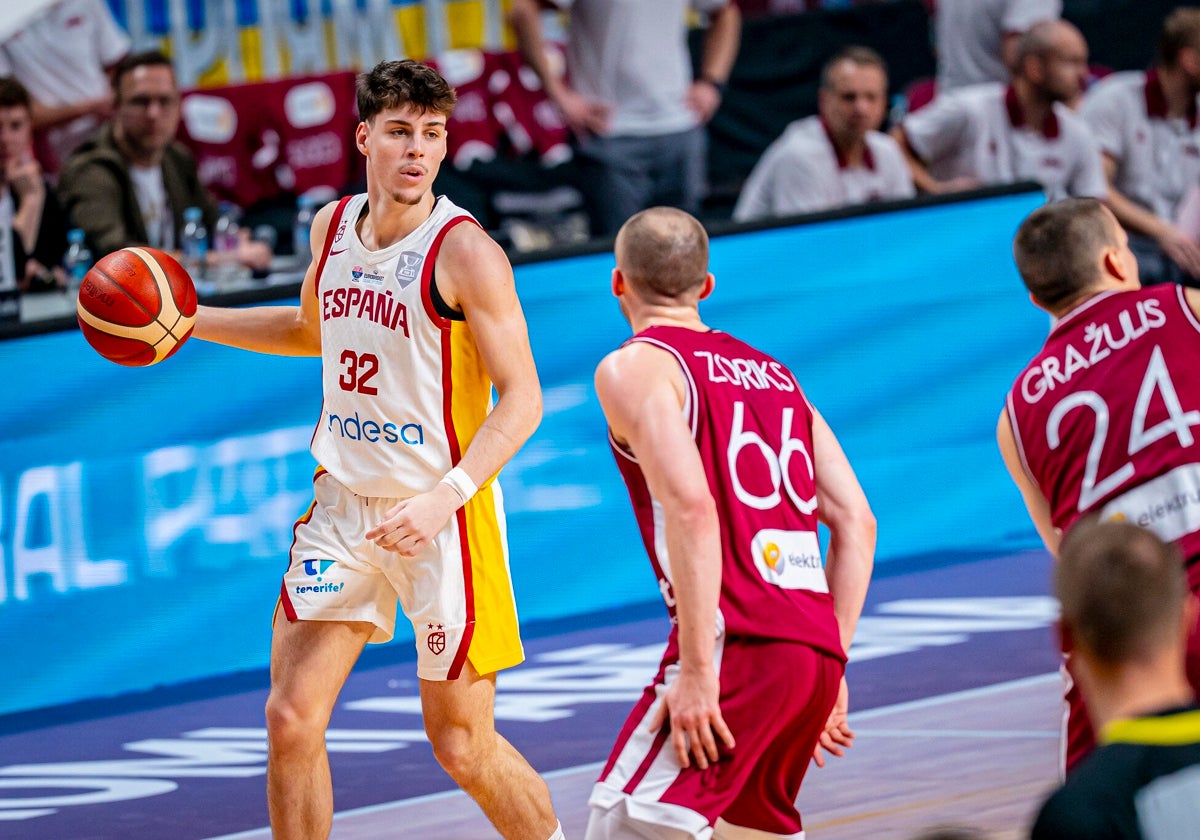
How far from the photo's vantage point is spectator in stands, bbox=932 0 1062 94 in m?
10.4

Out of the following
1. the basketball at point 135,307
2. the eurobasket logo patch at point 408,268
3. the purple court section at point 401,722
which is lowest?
the purple court section at point 401,722

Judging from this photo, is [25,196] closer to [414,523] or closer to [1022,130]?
[414,523]

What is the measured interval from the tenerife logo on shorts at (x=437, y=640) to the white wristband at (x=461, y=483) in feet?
1.18

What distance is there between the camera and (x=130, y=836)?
223 inches

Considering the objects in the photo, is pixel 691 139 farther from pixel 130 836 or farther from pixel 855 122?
pixel 130 836

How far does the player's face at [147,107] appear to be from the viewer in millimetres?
8242

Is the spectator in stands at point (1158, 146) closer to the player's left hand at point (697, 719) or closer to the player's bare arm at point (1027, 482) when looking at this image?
the player's bare arm at point (1027, 482)

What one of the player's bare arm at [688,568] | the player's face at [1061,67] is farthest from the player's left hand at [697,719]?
the player's face at [1061,67]

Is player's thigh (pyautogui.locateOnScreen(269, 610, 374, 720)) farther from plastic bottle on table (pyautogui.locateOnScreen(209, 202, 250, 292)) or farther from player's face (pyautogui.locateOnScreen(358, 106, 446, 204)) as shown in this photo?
plastic bottle on table (pyautogui.locateOnScreen(209, 202, 250, 292))

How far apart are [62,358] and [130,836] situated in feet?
6.86

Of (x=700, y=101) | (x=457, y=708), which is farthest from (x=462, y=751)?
(x=700, y=101)

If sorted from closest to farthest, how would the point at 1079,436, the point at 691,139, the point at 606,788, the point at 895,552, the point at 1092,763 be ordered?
the point at 1092,763, the point at 606,788, the point at 1079,436, the point at 895,552, the point at 691,139

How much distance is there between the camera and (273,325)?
520 cm

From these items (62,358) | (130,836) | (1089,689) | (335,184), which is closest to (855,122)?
(335,184)
